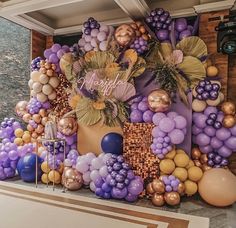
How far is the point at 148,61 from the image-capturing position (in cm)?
373

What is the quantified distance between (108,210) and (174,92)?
188cm

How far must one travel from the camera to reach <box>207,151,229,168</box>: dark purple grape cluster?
3336 mm

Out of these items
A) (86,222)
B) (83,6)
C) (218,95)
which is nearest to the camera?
(86,222)

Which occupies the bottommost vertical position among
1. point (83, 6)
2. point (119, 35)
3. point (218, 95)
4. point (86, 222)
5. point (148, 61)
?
point (86, 222)

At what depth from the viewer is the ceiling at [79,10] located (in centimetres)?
366

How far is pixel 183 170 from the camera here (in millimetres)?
3258

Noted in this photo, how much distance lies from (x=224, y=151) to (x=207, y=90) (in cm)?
88

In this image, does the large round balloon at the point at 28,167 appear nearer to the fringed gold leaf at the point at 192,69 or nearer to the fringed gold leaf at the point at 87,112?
the fringed gold leaf at the point at 87,112

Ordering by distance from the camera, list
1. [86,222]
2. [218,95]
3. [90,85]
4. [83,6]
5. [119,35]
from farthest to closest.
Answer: [83,6] < [90,85] < [119,35] < [218,95] < [86,222]

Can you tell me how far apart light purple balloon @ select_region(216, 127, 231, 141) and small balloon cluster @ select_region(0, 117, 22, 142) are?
→ 3.52 metres

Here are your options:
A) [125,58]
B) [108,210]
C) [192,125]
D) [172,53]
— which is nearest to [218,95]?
[192,125]

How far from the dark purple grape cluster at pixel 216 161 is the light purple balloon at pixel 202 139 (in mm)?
191

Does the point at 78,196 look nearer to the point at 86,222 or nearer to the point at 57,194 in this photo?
the point at 57,194

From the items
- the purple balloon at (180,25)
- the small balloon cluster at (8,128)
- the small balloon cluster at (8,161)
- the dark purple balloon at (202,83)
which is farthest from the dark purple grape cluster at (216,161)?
the small balloon cluster at (8,128)
